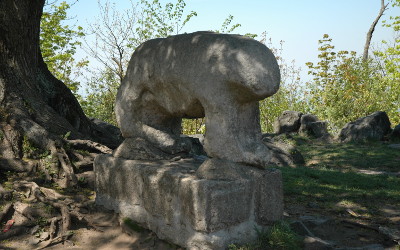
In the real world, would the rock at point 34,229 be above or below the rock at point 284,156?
below

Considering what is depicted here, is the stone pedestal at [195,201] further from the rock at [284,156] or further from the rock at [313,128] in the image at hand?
the rock at [313,128]

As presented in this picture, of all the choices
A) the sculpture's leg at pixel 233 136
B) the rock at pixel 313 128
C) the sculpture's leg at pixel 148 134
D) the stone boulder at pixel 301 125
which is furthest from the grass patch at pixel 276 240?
the rock at pixel 313 128

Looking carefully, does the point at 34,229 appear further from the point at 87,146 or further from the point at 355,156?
the point at 355,156

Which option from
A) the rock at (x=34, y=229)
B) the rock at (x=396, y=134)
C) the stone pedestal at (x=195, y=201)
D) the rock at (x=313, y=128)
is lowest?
the rock at (x=34, y=229)

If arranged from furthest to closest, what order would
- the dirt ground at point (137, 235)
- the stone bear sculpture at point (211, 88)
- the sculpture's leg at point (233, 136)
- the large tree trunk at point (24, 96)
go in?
the large tree trunk at point (24, 96) → the dirt ground at point (137, 235) → the sculpture's leg at point (233, 136) → the stone bear sculpture at point (211, 88)

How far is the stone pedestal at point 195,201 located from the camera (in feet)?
11.0

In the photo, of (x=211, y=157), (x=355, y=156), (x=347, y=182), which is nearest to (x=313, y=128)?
(x=355, y=156)

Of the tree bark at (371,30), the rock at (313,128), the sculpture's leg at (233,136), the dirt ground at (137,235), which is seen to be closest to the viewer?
the sculpture's leg at (233,136)

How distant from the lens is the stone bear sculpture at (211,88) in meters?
3.49

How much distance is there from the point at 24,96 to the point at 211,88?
3907mm

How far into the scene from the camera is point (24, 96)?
6148 mm

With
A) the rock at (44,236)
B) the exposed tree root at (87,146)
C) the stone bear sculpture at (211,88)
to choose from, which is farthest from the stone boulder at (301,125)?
the rock at (44,236)

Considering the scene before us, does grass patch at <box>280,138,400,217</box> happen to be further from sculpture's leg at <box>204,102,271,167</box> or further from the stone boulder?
the stone boulder

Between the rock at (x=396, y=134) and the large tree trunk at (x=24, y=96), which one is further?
the rock at (x=396, y=134)
